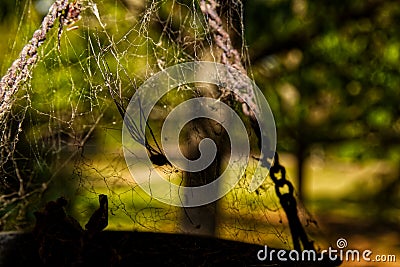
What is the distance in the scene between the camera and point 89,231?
2.07 ft

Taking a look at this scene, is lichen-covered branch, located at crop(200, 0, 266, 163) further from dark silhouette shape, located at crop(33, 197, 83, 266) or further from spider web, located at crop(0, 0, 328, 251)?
dark silhouette shape, located at crop(33, 197, 83, 266)

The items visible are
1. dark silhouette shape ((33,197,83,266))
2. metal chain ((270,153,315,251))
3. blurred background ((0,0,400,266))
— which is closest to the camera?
dark silhouette shape ((33,197,83,266))

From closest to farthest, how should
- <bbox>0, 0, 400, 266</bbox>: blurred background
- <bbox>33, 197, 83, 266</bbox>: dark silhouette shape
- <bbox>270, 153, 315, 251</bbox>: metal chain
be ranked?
<bbox>33, 197, 83, 266</bbox>: dark silhouette shape → <bbox>270, 153, 315, 251</bbox>: metal chain → <bbox>0, 0, 400, 266</bbox>: blurred background

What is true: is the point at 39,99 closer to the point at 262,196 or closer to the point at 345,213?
the point at 262,196

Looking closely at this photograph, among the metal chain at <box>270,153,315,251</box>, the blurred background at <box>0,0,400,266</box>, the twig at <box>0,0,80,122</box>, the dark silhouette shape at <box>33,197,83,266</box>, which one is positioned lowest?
the dark silhouette shape at <box>33,197,83,266</box>

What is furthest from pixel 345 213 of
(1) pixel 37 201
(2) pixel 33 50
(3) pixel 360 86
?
(2) pixel 33 50
